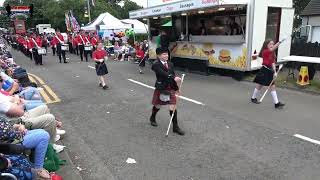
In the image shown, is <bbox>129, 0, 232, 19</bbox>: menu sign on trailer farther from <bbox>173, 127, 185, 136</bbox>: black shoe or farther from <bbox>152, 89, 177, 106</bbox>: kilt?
<bbox>173, 127, 185, 136</bbox>: black shoe

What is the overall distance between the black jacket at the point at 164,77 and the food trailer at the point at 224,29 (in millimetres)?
5599

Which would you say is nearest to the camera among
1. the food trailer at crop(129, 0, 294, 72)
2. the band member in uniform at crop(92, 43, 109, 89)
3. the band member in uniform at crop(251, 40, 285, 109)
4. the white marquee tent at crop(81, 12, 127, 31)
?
the band member in uniform at crop(251, 40, 285, 109)

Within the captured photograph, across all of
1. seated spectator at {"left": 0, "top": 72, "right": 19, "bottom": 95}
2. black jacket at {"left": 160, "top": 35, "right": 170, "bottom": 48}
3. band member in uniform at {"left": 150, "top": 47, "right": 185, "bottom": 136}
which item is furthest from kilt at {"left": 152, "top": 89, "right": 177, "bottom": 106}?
black jacket at {"left": 160, "top": 35, "right": 170, "bottom": 48}

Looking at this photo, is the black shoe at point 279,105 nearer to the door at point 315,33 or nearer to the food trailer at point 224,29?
the food trailer at point 224,29

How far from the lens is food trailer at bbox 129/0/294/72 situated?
12.0m

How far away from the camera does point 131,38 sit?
3120 centimetres

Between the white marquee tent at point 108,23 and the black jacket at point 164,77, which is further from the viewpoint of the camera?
the white marquee tent at point 108,23

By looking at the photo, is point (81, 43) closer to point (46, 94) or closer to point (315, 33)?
point (46, 94)

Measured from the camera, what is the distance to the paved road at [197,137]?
5.06 metres

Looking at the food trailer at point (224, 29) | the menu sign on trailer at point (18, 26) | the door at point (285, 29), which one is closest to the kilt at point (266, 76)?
the food trailer at point (224, 29)

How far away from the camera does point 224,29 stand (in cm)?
1498

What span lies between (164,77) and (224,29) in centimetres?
913

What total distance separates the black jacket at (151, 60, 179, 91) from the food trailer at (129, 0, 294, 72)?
18.4 feet

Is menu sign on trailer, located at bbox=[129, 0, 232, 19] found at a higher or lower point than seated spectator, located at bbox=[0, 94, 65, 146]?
higher
